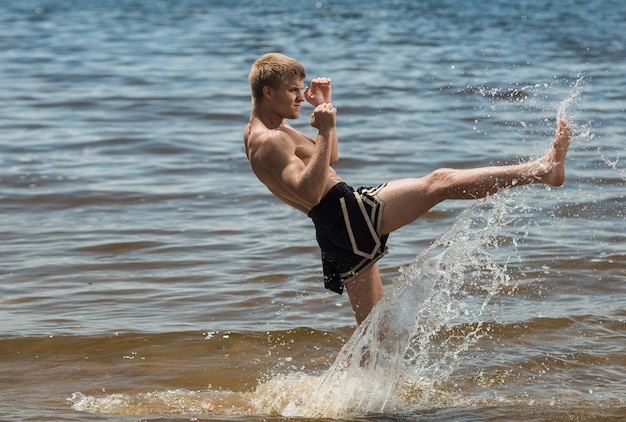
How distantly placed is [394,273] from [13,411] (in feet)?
11.8

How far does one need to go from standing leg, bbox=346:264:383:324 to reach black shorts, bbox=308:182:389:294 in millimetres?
96

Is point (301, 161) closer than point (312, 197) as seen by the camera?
No

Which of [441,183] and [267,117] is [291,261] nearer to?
[267,117]

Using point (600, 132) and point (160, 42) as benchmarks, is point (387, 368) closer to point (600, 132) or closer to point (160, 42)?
point (600, 132)

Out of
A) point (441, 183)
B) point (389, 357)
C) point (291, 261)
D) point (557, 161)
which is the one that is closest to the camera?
point (557, 161)

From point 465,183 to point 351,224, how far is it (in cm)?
63

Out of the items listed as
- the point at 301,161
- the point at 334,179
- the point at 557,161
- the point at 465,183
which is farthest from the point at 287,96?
the point at 557,161

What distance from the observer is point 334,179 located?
5926 millimetres

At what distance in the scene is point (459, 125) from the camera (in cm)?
1461

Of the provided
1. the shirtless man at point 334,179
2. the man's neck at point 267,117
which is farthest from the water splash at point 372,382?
the man's neck at point 267,117

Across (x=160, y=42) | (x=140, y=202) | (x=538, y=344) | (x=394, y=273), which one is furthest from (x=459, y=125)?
(x=160, y=42)

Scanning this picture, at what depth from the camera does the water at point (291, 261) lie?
20.6 feet

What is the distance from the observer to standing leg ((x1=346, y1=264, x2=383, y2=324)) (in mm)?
6070

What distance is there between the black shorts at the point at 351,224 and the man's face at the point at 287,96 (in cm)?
48
